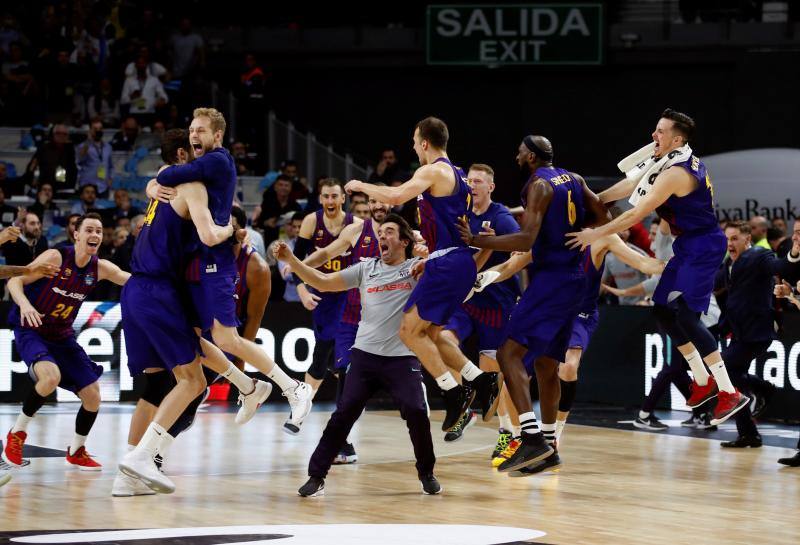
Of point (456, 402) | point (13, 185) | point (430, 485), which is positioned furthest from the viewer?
point (13, 185)

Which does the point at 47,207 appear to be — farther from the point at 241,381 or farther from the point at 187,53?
the point at 241,381

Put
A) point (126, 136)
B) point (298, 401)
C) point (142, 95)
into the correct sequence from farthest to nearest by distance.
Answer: point (142, 95), point (126, 136), point (298, 401)

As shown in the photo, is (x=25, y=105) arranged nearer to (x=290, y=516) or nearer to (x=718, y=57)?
(x=718, y=57)

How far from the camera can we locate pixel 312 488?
7.86m

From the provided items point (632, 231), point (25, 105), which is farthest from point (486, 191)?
point (25, 105)

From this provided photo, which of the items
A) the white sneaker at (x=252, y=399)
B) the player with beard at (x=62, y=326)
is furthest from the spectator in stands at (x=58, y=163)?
the white sneaker at (x=252, y=399)

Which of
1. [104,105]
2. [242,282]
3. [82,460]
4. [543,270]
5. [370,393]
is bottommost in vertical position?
[82,460]

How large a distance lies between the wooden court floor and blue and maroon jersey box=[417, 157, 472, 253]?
1673 millimetres

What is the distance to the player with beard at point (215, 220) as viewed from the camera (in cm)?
790

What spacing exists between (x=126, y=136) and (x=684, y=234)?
11.6 metres

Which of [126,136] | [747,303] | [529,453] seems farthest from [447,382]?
[126,136]

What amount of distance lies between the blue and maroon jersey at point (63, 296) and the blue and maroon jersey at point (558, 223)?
344cm

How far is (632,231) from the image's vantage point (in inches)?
586

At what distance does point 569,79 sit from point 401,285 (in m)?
16.3
